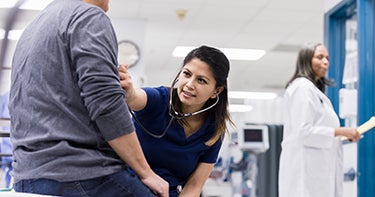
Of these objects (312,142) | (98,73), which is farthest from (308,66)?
(98,73)

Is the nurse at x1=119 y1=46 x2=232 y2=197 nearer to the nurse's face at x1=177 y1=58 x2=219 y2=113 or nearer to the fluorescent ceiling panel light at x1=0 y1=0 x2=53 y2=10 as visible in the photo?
the nurse's face at x1=177 y1=58 x2=219 y2=113

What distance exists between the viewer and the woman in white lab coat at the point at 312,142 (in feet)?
10.3

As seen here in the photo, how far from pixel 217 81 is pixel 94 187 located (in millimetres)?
617

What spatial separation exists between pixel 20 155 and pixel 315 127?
217 cm

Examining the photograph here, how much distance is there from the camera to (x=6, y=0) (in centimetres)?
591

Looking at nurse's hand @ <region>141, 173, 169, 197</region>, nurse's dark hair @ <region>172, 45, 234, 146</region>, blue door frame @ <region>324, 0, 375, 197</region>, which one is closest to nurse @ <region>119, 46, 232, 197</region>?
nurse's dark hair @ <region>172, 45, 234, 146</region>

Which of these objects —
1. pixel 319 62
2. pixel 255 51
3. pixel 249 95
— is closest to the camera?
pixel 319 62

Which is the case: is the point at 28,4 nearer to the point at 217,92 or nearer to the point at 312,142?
the point at 312,142

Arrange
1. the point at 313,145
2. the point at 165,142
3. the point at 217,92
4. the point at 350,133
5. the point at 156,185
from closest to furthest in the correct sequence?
the point at 156,185
the point at 165,142
the point at 217,92
the point at 350,133
the point at 313,145

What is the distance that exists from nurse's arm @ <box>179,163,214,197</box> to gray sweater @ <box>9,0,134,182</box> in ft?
1.43

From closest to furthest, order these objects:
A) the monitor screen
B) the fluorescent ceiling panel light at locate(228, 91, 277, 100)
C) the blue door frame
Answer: the blue door frame
the monitor screen
the fluorescent ceiling panel light at locate(228, 91, 277, 100)

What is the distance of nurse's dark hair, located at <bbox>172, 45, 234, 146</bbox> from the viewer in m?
1.71

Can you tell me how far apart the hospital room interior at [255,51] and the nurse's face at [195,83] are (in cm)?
93

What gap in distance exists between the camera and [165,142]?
1.67 metres
